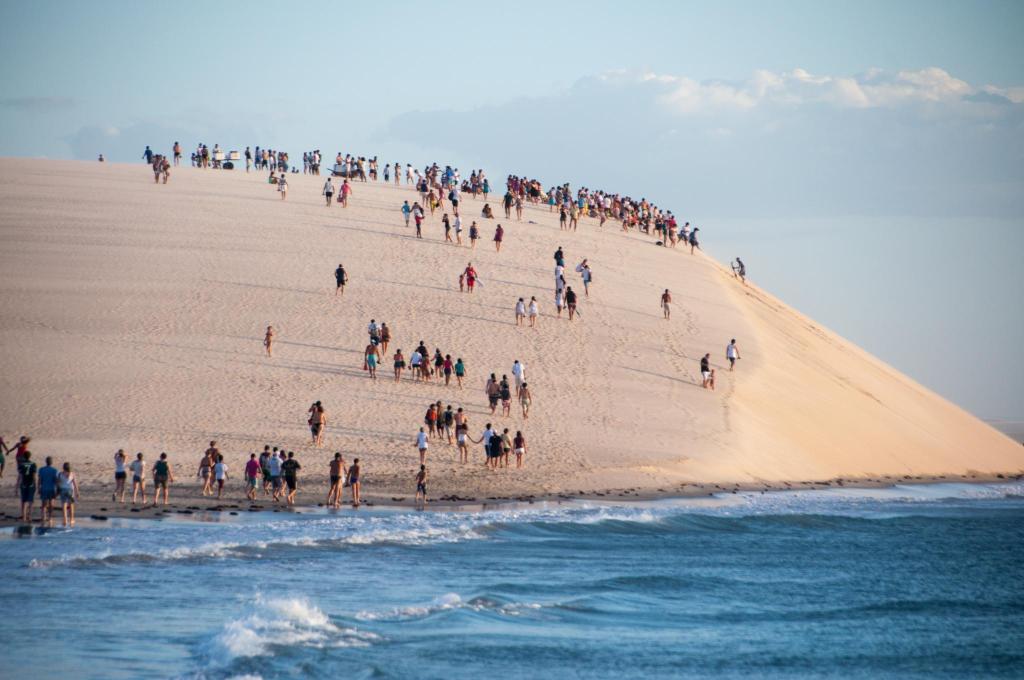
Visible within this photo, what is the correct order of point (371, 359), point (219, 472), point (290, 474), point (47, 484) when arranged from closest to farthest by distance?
point (47, 484) < point (290, 474) < point (219, 472) < point (371, 359)

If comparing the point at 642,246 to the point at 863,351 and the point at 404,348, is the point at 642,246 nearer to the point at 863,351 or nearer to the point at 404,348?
the point at 863,351

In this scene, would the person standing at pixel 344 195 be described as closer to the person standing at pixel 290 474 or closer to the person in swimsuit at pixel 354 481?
the person in swimsuit at pixel 354 481

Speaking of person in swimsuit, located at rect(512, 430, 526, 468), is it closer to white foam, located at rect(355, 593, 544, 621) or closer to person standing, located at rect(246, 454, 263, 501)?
person standing, located at rect(246, 454, 263, 501)

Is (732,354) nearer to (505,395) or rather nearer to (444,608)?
(505,395)

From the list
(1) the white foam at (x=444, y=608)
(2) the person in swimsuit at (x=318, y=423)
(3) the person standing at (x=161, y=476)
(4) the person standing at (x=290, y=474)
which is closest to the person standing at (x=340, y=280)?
(2) the person in swimsuit at (x=318, y=423)

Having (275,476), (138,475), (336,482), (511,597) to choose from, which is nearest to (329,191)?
(275,476)

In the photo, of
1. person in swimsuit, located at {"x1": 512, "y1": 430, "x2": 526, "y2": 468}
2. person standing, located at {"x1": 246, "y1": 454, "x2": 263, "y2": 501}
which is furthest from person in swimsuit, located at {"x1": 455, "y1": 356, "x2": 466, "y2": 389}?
person standing, located at {"x1": 246, "y1": 454, "x2": 263, "y2": 501}
